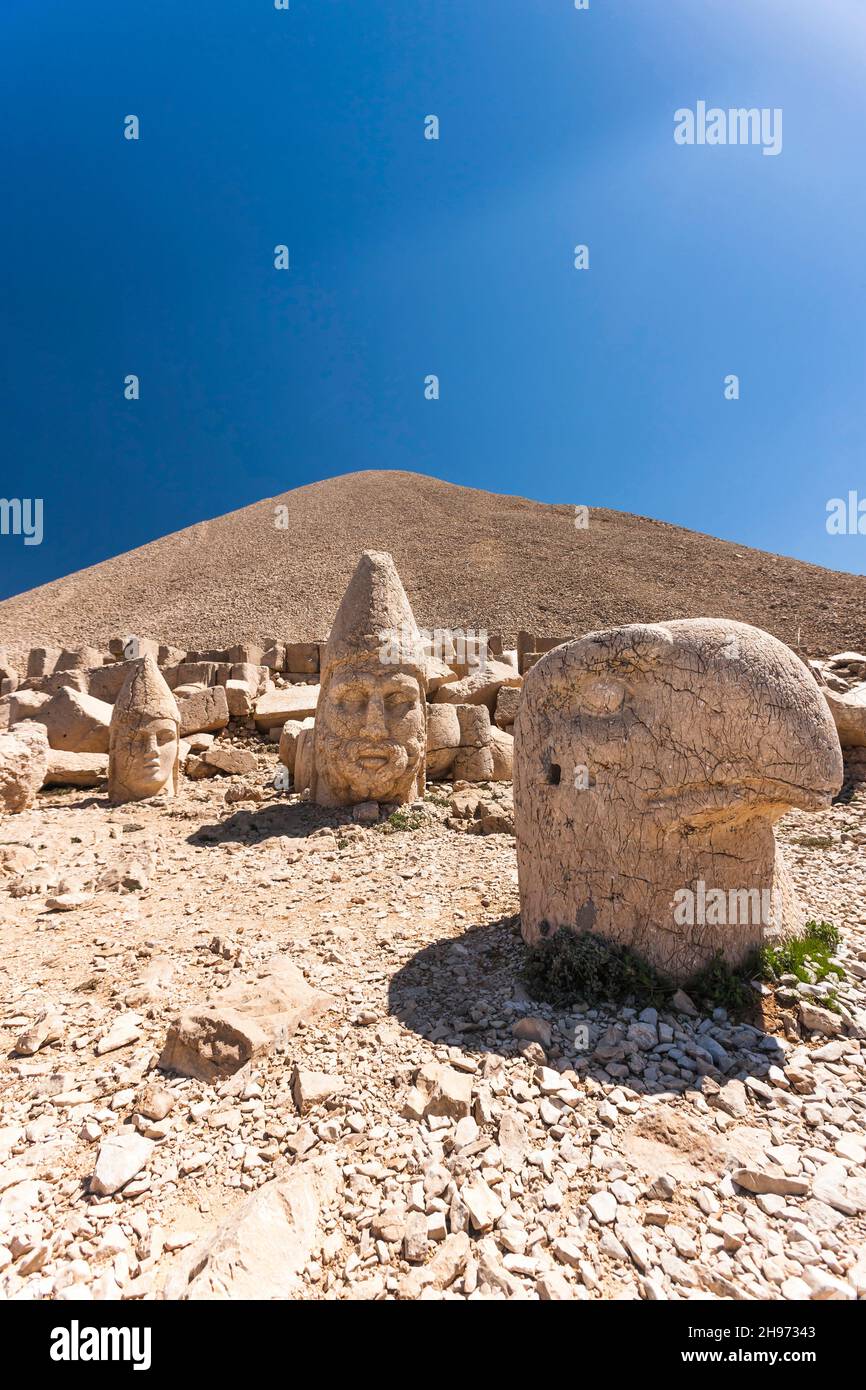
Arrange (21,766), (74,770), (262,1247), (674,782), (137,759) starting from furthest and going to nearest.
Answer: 1. (74,770)
2. (137,759)
3. (21,766)
4. (674,782)
5. (262,1247)

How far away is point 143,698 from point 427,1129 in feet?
21.0

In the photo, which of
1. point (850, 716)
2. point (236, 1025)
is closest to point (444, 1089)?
point (236, 1025)

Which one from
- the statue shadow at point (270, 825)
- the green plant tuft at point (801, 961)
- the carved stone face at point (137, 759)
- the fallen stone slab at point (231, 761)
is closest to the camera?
the green plant tuft at point (801, 961)

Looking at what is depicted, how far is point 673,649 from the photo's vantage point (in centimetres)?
301

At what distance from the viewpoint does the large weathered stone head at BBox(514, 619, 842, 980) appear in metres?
2.82

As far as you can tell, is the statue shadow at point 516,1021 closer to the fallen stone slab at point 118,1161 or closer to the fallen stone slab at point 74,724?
the fallen stone slab at point 118,1161

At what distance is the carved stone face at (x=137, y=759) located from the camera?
295 inches

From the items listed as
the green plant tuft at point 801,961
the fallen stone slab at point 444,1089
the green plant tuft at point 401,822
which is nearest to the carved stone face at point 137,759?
the green plant tuft at point 401,822

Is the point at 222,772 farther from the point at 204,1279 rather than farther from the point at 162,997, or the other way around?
the point at 204,1279

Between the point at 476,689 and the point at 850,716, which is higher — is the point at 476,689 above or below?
above

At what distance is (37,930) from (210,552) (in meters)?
40.2

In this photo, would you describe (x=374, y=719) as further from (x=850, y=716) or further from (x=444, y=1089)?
(x=850, y=716)

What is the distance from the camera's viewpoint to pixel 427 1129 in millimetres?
2254
